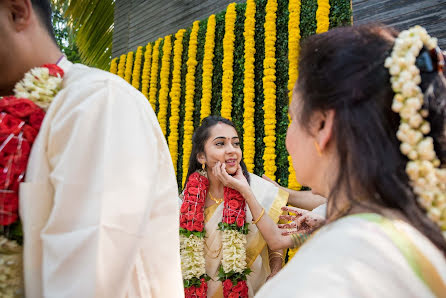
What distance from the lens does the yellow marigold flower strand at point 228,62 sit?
5.04 metres

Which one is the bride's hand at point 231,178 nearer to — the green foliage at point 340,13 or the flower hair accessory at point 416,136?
the flower hair accessory at point 416,136

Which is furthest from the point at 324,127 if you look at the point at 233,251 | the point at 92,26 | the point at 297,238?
the point at 92,26

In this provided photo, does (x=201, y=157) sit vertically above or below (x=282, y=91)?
below

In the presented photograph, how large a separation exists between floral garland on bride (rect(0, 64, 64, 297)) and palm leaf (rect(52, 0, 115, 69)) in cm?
648

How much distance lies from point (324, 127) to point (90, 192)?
2.45 feet

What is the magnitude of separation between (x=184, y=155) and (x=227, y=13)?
2.38m

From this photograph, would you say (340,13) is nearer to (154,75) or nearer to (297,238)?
(297,238)

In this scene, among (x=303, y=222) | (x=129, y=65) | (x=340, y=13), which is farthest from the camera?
(x=129, y=65)

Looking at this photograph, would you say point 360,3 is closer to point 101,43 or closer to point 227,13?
point 227,13

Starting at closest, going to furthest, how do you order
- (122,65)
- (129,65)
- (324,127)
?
(324,127) → (129,65) → (122,65)

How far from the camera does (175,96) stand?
597cm

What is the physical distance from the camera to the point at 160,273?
48.9 inches

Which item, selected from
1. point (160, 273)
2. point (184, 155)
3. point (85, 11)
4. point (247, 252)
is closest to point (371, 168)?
point (160, 273)

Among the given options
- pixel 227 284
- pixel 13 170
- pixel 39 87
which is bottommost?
pixel 227 284
